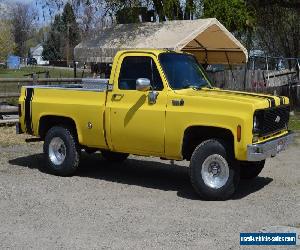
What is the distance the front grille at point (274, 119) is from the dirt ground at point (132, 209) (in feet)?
3.23

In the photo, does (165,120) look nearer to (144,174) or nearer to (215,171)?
(215,171)

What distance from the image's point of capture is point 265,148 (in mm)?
7895

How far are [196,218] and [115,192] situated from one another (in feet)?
6.14

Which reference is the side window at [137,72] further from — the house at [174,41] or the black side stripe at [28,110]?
the house at [174,41]

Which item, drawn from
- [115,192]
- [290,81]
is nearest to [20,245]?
[115,192]

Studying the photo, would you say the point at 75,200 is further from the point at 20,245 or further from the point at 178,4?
the point at 178,4

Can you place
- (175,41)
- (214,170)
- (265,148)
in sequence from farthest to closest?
(175,41) → (214,170) → (265,148)

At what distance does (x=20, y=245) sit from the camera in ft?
20.1

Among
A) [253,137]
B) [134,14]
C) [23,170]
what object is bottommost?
[23,170]

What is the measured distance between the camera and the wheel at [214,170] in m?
8.09

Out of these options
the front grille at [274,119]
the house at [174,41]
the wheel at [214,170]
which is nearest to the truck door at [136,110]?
the wheel at [214,170]

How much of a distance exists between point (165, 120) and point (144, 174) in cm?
202

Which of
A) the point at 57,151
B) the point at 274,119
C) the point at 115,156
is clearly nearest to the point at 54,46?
the point at 115,156

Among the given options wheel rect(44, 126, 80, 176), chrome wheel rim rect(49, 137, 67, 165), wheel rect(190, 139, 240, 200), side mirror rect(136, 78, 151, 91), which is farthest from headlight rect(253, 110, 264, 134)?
chrome wheel rim rect(49, 137, 67, 165)
